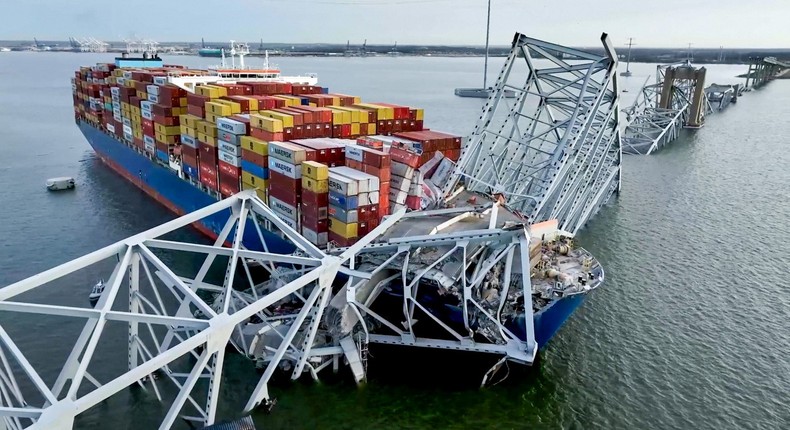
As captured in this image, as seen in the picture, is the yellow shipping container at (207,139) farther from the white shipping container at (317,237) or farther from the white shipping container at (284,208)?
the white shipping container at (317,237)

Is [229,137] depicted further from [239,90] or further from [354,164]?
[239,90]

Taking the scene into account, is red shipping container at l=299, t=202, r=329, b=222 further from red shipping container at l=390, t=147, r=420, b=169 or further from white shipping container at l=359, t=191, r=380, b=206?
red shipping container at l=390, t=147, r=420, b=169

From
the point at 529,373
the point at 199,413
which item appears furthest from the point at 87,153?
the point at 529,373

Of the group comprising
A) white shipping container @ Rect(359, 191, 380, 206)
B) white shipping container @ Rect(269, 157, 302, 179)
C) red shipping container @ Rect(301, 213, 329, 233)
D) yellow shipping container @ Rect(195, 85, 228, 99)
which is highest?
yellow shipping container @ Rect(195, 85, 228, 99)

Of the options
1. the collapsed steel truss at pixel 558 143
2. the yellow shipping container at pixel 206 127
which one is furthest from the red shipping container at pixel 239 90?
the collapsed steel truss at pixel 558 143

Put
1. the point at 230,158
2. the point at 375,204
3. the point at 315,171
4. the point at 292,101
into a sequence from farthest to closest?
the point at 292,101, the point at 230,158, the point at 375,204, the point at 315,171

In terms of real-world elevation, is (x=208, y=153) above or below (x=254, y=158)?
below

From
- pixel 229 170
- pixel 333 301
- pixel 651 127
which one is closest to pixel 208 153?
pixel 229 170

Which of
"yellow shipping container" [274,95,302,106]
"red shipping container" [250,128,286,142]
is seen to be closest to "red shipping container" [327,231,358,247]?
"red shipping container" [250,128,286,142]
